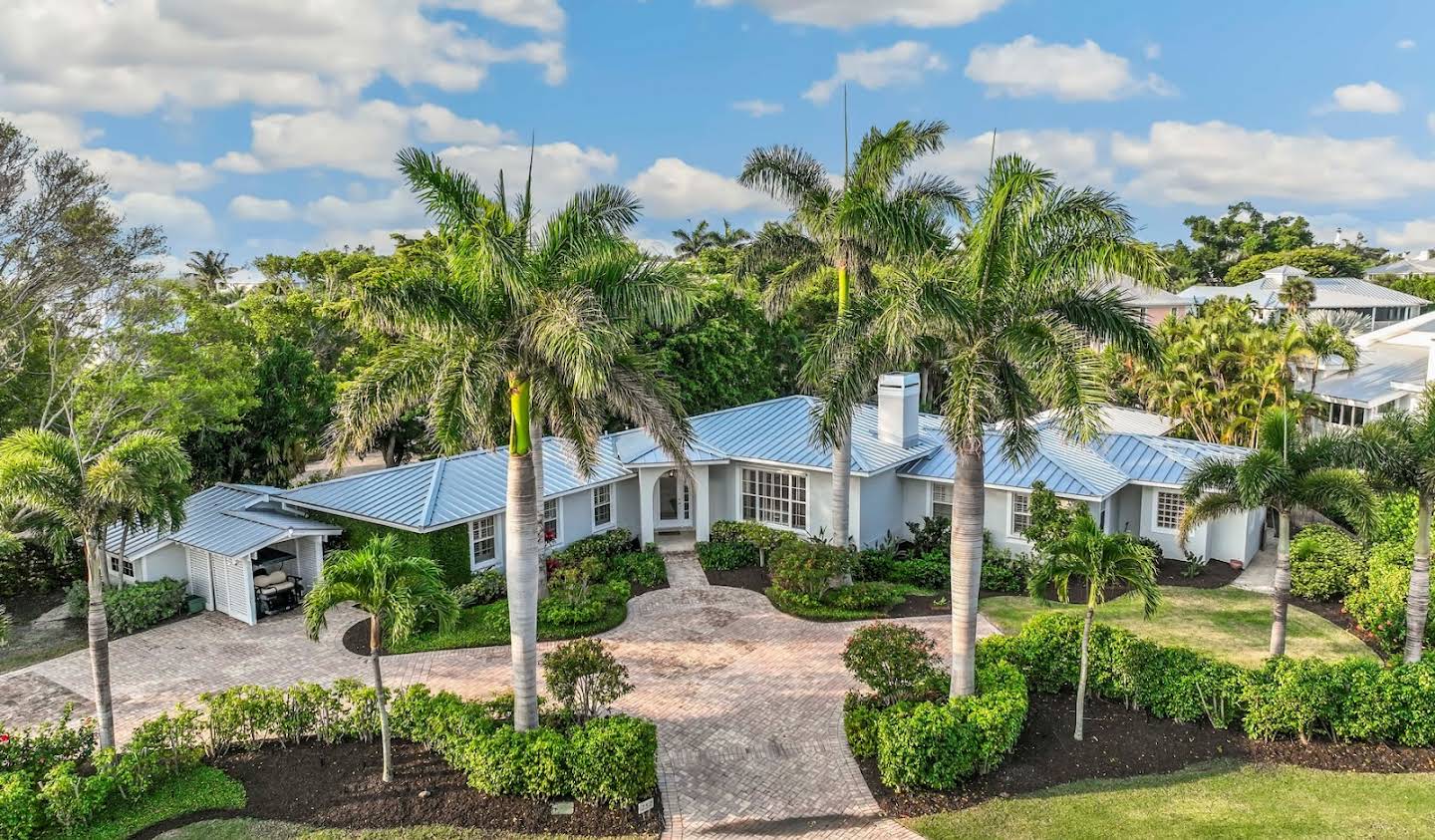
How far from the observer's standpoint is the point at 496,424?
11938 millimetres

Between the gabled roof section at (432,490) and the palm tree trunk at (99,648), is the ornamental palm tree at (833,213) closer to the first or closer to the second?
the gabled roof section at (432,490)

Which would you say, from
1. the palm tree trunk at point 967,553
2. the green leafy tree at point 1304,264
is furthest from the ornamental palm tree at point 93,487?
the green leafy tree at point 1304,264

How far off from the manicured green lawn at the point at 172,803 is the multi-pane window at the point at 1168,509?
21.1m

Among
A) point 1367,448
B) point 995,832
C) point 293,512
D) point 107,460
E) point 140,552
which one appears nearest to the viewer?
point 995,832

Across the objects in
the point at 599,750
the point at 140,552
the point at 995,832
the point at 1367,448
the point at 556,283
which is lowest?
the point at 995,832

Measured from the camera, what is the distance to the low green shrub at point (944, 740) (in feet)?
38.1

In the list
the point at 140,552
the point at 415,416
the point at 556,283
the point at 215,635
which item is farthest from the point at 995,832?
the point at 415,416

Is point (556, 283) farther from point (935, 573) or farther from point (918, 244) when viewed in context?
point (935, 573)

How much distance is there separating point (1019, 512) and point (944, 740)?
11.5m

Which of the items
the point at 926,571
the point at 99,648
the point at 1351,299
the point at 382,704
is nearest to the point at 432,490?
the point at 99,648

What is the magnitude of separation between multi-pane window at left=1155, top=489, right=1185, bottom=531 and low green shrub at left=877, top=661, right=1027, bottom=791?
12.3 meters

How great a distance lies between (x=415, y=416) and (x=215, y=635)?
41.6 feet

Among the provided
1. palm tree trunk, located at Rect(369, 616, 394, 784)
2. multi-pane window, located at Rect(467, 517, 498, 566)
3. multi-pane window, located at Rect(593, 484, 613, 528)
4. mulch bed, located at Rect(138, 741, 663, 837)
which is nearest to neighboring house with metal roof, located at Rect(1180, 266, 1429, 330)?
multi-pane window, located at Rect(593, 484, 613, 528)

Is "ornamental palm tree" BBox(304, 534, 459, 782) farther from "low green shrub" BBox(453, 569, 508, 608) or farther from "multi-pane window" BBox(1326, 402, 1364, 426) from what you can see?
"multi-pane window" BBox(1326, 402, 1364, 426)
